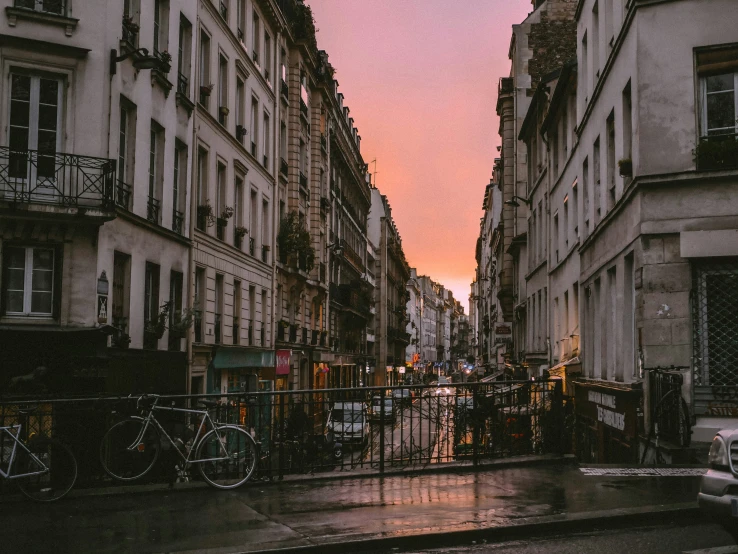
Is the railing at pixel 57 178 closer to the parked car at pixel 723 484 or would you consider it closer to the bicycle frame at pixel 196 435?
the bicycle frame at pixel 196 435

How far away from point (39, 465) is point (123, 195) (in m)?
12.1

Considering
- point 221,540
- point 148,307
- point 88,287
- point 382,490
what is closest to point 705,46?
point 382,490

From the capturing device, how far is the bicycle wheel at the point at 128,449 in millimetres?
12289

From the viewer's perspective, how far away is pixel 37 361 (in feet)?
65.2

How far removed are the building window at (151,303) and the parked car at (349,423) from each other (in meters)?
11.5

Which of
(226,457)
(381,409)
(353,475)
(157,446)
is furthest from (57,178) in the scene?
(353,475)

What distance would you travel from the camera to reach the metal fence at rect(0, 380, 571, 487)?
1257 centimetres

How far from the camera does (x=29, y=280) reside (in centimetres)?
2027

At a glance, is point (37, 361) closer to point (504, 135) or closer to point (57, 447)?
point (57, 447)

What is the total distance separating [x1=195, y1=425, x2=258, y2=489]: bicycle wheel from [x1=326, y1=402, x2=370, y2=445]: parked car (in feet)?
4.21

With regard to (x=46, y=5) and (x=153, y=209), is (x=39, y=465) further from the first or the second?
(x=153, y=209)

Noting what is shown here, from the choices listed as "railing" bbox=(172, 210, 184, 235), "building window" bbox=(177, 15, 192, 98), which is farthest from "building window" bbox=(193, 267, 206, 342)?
"building window" bbox=(177, 15, 192, 98)

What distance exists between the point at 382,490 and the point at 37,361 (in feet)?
35.7

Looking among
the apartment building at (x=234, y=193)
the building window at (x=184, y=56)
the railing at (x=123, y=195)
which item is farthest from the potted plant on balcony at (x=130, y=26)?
the apartment building at (x=234, y=193)
